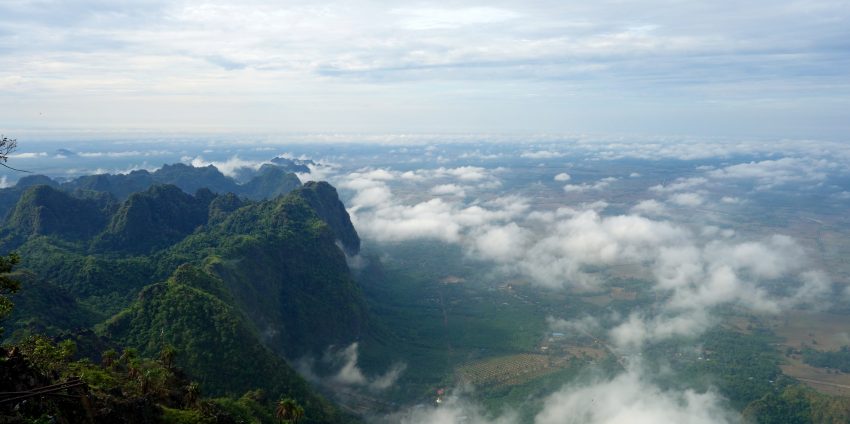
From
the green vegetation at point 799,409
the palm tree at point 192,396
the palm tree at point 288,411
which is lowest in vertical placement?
the green vegetation at point 799,409

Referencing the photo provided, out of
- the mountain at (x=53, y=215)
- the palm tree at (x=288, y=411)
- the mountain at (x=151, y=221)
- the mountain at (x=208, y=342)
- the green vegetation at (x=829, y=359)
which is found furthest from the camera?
the mountain at (x=53, y=215)

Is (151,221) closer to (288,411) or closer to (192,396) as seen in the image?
(288,411)

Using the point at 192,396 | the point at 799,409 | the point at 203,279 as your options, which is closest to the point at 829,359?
the point at 799,409

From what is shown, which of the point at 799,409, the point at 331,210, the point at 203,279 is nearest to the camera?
the point at 203,279

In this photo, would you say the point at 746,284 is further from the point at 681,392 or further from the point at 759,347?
the point at 681,392

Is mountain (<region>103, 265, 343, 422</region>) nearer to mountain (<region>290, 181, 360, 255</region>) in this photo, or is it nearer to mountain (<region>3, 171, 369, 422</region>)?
mountain (<region>3, 171, 369, 422</region>)

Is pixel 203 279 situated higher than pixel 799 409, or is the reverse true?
pixel 203 279

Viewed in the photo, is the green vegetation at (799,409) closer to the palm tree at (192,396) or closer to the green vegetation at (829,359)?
the green vegetation at (829,359)

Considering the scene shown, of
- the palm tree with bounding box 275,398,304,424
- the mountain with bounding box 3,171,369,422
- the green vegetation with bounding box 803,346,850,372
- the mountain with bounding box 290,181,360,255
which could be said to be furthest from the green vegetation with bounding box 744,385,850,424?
the mountain with bounding box 290,181,360,255

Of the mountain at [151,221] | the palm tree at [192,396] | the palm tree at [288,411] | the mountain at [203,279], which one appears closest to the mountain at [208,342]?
the mountain at [203,279]

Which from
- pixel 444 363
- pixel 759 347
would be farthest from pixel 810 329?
pixel 444 363

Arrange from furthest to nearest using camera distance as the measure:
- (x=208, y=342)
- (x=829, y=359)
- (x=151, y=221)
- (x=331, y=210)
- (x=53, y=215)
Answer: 1. (x=331, y=210)
2. (x=151, y=221)
3. (x=53, y=215)
4. (x=829, y=359)
5. (x=208, y=342)

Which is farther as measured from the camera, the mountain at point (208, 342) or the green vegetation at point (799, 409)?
the green vegetation at point (799, 409)
